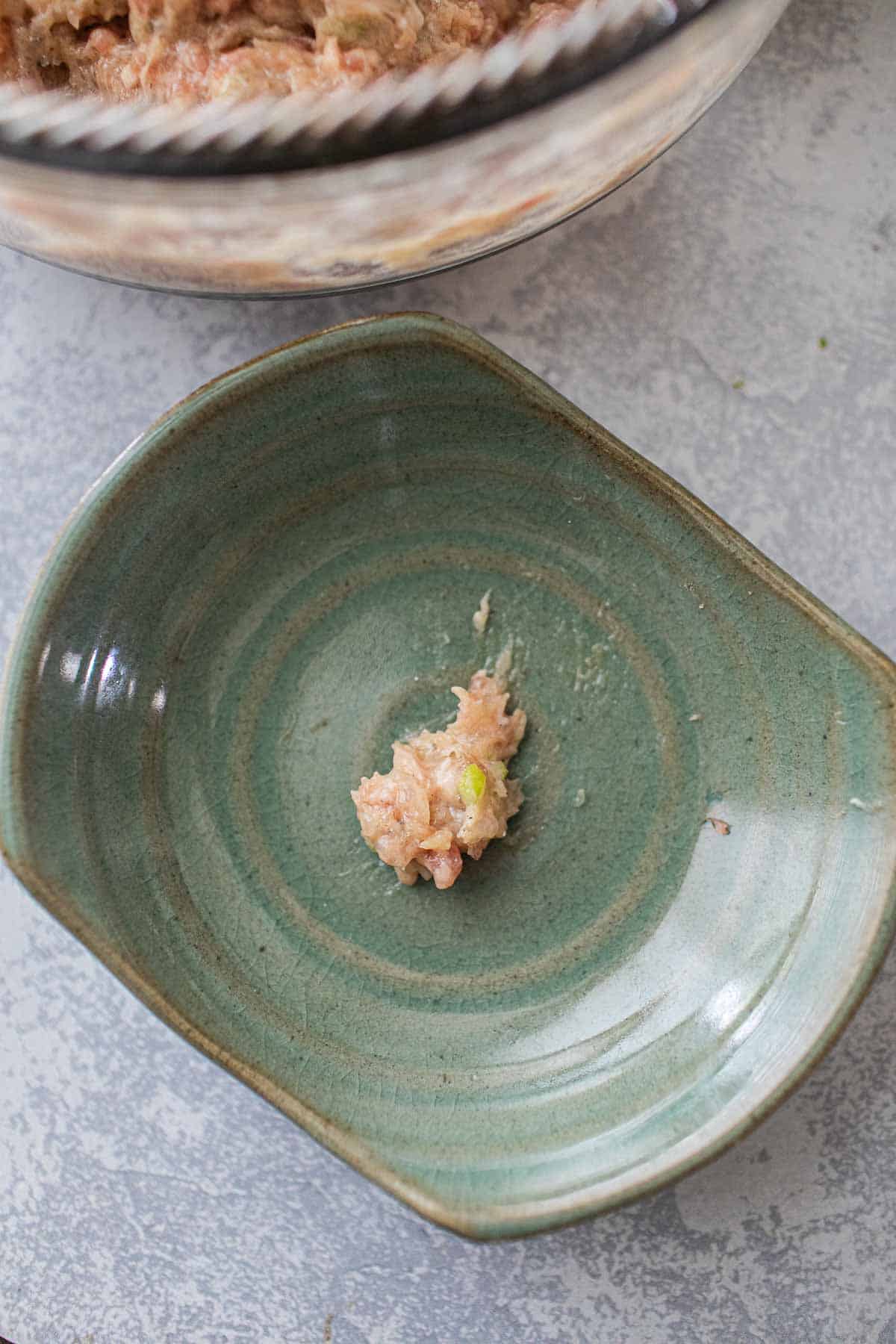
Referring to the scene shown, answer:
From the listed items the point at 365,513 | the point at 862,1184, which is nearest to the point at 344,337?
the point at 365,513

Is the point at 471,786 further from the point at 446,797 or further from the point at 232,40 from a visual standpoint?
the point at 232,40

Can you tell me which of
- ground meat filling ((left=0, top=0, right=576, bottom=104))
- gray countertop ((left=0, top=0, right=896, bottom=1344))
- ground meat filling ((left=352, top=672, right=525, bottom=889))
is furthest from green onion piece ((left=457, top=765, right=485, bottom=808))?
ground meat filling ((left=0, top=0, right=576, bottom=104))

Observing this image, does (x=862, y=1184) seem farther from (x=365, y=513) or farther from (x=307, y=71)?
(x=307, y=71)

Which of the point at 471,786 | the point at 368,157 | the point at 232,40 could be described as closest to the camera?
the point at 368,157

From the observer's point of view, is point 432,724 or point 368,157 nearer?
point 368,157

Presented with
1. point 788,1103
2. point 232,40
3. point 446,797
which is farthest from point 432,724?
point 232,40

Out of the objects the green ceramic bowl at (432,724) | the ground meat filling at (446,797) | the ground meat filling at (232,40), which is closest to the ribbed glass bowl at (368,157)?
the ground meat filling at (232,40)

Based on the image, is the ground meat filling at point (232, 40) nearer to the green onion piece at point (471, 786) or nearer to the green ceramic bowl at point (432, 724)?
the green ceramic bowl at point (432, 724)

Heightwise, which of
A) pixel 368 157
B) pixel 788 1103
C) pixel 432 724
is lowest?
pixel 788 1103
